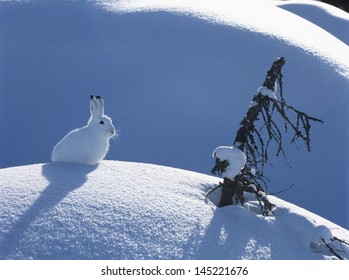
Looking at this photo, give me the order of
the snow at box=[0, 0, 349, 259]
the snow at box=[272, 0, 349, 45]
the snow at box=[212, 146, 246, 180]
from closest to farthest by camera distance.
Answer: the snow at box=[0, 0, 349, 259] < the snow at box=[212, 146, 246, 180] < the snow at box=[272, 0, 349, 45]

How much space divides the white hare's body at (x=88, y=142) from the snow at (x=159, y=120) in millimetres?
116

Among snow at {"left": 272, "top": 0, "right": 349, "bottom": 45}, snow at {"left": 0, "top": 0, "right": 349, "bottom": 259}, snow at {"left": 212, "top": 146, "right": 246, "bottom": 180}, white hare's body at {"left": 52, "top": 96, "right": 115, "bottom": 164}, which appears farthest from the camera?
snow at {"left": 272, "top": 0, "right": 349, "bottom": 45}

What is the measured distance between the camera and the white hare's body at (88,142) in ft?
10.9

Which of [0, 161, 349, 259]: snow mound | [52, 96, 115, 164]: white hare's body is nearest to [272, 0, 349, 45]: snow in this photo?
[52, 96, 115, 164]: white hare's body

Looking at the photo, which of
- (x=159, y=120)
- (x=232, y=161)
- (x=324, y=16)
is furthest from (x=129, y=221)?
(x=324, y=16)

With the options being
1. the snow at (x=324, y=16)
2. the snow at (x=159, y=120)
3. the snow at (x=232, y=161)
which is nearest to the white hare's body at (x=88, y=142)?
the snow at (x=159, y=120)

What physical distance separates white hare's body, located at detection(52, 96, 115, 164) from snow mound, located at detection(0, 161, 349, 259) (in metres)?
0.15

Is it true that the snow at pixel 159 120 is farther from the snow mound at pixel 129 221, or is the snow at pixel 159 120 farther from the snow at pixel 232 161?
the snow at pixel 232 161

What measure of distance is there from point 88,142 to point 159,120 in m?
2.09

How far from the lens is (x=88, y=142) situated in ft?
11.1

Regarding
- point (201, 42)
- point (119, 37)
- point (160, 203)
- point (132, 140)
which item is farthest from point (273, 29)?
point (160, 203)

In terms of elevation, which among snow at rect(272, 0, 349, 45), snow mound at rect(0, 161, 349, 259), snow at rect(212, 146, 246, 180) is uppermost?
snow at rect(272, 0, 349, 45)

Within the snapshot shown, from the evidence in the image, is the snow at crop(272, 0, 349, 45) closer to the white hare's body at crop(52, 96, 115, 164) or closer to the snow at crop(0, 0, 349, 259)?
the snow at crop(0, 0, 349, 259)

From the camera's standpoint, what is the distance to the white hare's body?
334cm
